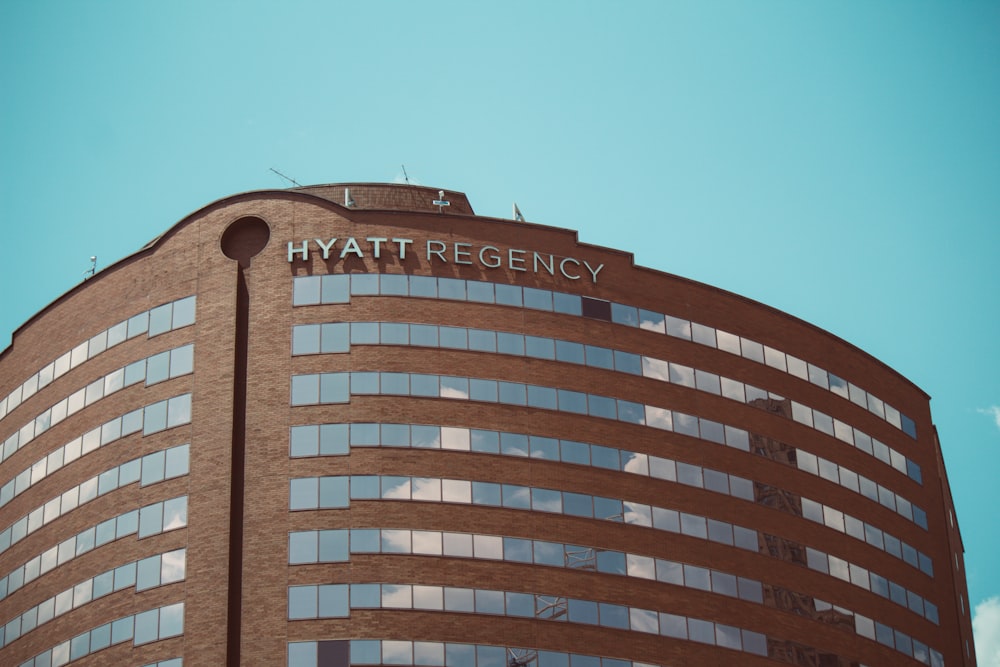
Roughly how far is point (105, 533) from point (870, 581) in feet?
148

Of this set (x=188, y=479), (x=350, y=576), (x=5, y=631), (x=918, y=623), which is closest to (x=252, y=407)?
(x=188, y=479)

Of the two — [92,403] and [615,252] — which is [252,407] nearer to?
[92,403]

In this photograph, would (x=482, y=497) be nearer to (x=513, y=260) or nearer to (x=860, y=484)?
(x=513, y=260)

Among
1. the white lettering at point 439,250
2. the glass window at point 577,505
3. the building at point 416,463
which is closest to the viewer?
the building at point 416,463

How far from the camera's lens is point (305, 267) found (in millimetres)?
98812

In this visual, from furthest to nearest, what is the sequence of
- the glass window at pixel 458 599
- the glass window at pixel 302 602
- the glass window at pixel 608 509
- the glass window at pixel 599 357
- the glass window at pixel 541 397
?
the glass window at pixel 599 357, the glass window at pixel 541 397, the glass window at pixel 608 509, the glass window at pixel 458 599, the glass window at pixel 302 602

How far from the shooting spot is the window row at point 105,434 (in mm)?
96562

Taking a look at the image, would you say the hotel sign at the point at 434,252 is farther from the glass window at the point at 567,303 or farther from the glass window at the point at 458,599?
the glass window at the point at 458,599

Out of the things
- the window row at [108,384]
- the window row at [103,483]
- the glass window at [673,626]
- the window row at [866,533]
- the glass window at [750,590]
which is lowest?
the glass window at [673,626]

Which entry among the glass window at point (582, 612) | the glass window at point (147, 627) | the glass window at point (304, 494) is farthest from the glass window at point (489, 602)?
the glass window at point (147, 627)

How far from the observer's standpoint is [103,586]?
9538 cm

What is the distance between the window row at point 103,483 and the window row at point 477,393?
23.9 feet

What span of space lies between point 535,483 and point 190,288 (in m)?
22.5

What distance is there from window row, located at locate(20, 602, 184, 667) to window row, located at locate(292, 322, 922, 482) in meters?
15.7
